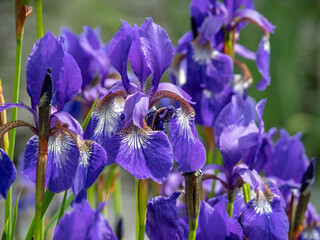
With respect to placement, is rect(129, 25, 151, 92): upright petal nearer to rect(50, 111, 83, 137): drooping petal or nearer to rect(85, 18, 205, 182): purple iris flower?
rect(85, 18, 205, 182): purple iris flower

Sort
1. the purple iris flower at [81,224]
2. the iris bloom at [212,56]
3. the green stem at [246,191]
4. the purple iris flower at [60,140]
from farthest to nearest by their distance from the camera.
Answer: the iris bloom at [212,56]
the green stem at [246,191]
the purple iris flower at [60,140]
the purple iris flower at [81,224]

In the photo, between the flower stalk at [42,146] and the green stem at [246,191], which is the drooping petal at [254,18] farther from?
the flower stalk at [42,146]

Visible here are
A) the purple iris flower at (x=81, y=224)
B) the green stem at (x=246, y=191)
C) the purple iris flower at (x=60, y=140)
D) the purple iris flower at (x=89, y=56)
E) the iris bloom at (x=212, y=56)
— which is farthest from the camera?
the purple iris flower at (x=89, y=56)

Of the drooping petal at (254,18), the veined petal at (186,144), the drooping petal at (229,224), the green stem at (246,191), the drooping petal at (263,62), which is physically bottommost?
the drooping petal at (229,224)

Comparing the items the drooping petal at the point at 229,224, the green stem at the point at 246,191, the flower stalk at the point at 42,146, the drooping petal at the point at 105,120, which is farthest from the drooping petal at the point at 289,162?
the flower stalk at the point at 42,146

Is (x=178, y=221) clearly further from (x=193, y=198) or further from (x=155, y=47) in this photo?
(x=155, y=47)

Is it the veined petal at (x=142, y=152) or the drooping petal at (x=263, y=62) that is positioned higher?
the drooping petal at (x=263, y=62)
